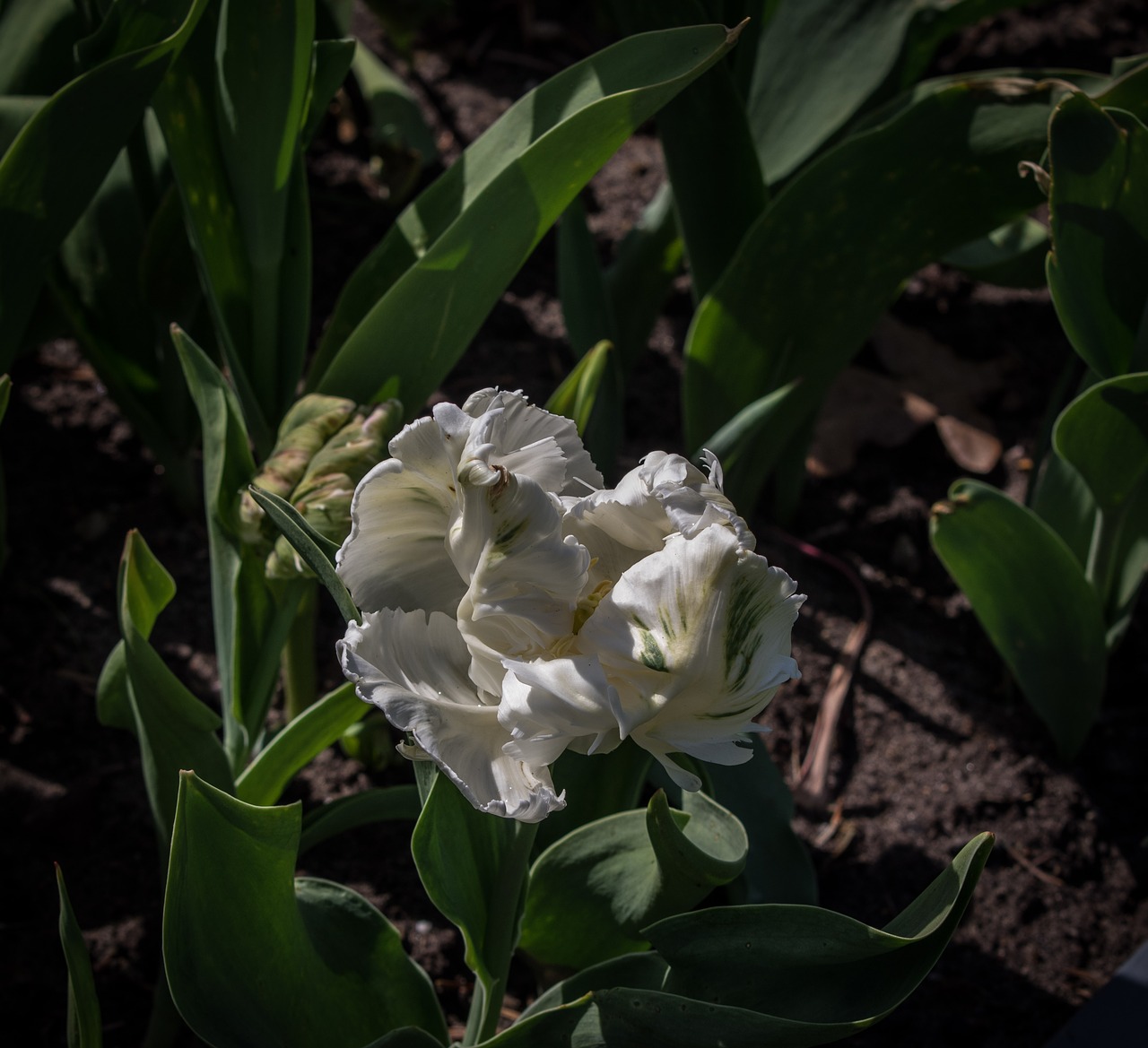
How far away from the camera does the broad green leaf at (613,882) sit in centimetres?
75

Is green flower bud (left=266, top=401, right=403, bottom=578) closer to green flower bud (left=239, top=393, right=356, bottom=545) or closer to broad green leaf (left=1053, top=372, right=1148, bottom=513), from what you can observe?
green flower bud (left=239, top=393, right=356, bottom=545)

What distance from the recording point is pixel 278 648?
964 mm

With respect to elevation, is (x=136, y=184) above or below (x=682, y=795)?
above

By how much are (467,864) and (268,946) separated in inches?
6.2

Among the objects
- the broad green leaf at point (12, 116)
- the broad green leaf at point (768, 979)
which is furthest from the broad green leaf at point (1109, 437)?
the broad green leaf at point (12, 116)

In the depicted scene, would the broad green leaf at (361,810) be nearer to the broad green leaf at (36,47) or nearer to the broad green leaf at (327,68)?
the broad green leaf at (327,68)

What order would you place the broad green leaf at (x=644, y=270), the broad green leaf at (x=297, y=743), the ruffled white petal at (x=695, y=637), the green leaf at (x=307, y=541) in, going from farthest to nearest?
the broad green leaf at (x=644, y=270) < the broad green leaf at (x=297, y=743) < the green leaf at (x=307, y=541) < the ruffled white petal at (x=695, y=637)

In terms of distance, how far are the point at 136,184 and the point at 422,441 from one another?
3.11ft

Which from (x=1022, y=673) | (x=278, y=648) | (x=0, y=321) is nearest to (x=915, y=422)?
(x=1022, y=673)

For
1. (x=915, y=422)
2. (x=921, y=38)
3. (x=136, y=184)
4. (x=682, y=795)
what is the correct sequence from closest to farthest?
(x=682, y=795) < (x=136, y=184) < (x=921, y=38) < (x=915, y=422)

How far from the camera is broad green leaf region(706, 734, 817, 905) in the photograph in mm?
1030

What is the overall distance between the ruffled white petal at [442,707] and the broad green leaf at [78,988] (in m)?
0.36

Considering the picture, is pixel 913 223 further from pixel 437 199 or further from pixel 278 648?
pixel 278 648

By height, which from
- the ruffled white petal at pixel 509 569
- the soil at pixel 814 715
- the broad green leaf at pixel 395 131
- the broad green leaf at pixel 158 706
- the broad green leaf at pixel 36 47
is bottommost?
the soil at pixel 814 715
